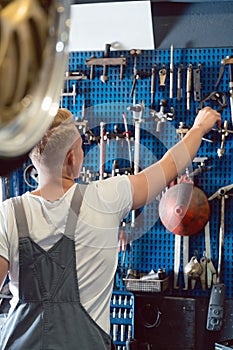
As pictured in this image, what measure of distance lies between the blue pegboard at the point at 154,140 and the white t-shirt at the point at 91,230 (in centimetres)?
182

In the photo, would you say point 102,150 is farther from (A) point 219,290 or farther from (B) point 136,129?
(A) point 219,290

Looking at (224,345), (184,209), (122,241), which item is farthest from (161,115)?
(224,345)

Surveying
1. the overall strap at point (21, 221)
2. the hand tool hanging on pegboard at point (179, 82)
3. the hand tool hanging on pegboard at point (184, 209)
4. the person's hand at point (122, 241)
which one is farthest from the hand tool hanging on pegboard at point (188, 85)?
the overall strap at point (21, 221)

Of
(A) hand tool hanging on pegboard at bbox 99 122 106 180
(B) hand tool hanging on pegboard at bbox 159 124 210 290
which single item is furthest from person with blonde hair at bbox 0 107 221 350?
(A) hand tool hanging on pegboard at bbox 99 122 106 180

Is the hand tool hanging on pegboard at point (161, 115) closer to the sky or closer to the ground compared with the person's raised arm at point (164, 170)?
closer to the sky

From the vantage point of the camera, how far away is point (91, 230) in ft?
6.28

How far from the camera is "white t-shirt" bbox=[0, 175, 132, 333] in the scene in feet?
6.23

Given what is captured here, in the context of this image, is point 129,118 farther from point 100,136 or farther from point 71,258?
point 71,258

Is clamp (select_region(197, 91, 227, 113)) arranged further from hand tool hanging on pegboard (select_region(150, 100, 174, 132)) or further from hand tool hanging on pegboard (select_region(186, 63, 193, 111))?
hand tool hanging on pegboard (select_region(150, 100, 174, 132))

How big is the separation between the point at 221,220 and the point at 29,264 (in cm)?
203

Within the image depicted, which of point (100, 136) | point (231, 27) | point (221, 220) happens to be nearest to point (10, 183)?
point (100, 136)

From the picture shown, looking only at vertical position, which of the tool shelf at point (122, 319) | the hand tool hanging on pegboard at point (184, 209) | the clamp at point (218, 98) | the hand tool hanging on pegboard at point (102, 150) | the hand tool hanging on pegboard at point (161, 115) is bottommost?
the tool shelf at point (122, 319)

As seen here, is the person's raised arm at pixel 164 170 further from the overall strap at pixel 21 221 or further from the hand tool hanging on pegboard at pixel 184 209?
the hand tool hanging on pegboard at pixel 184 209

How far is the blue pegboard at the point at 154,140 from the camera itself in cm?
380
